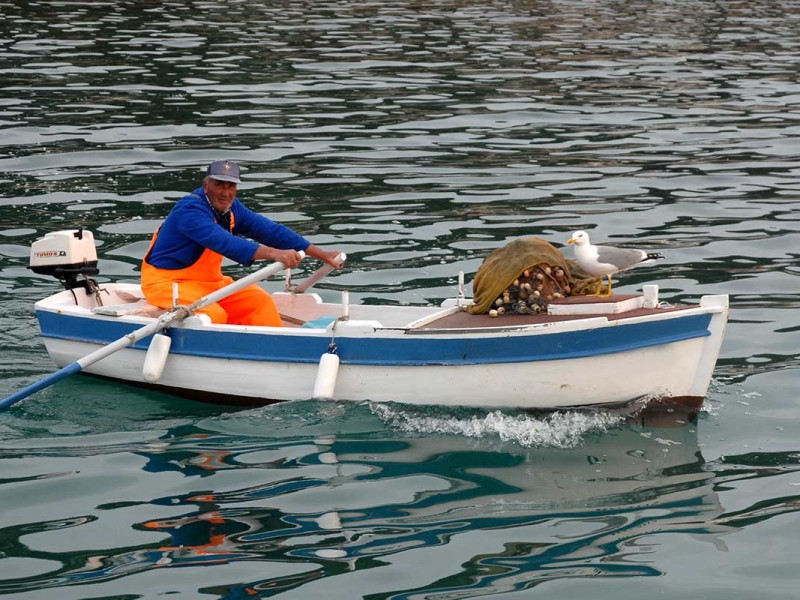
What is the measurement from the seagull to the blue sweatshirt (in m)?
2.53

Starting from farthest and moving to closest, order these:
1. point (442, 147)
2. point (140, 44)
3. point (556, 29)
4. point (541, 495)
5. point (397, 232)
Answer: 1. point (556, 29)
2. point (140, 44)
3. point (442, 147)
4. point (397, 232)
5. point (541, 495)

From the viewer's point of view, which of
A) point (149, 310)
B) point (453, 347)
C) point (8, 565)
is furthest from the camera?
point (149, 310)

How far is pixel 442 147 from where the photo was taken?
19906 mm

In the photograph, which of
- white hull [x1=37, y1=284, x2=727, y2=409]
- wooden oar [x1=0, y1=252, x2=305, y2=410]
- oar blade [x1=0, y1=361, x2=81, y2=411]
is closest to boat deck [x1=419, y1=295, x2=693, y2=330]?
white hull [x1=37, y1=284, x2=727, y2=409]

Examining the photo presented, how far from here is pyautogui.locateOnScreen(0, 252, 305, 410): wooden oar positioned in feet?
33.9

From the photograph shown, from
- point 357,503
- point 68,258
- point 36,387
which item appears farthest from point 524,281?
point 68,258

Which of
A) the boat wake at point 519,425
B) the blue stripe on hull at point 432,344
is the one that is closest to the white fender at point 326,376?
the blue stripe on hull at point 432,344

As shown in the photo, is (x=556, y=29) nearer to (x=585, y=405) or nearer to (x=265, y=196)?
(x=265, y=196)

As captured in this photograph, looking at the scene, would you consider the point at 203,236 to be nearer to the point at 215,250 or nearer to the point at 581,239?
the point at 215,250

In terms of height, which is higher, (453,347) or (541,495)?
(453,347)

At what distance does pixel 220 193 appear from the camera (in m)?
10.9

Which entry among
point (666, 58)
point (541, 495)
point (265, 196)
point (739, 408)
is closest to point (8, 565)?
point (541, 495)

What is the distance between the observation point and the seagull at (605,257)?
9.78 m

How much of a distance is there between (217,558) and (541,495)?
7.32ft
